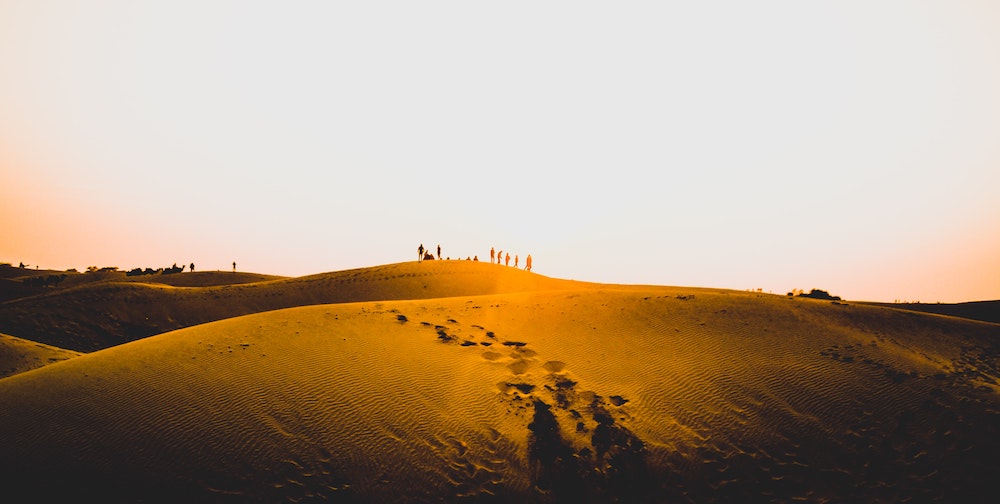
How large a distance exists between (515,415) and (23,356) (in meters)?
18.1

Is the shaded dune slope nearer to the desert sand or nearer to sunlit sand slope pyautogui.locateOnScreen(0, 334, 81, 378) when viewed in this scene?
sunlit sand slope pyautogui.locateOnScreen(0, 334, 81, 378)

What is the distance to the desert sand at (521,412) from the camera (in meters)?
8.85

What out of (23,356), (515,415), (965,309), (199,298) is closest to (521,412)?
(515,415)

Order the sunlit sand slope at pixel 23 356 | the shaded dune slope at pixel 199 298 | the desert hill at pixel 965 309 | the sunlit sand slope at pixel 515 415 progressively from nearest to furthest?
the sunlit sand slope at pixel 515 415
the sunlit sand slope at pixel 23 356
the shaded dune slope at pixel 199 298
the desert hill at pixel 965 309

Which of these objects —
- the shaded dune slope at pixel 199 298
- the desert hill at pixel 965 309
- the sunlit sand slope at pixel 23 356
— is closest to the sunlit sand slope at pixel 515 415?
the sunlit sand slope at pixel 23 356

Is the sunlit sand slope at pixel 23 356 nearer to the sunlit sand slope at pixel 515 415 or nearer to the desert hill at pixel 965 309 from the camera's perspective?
the sunlit sand slope at pixel 515 415

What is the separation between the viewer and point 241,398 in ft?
35.7

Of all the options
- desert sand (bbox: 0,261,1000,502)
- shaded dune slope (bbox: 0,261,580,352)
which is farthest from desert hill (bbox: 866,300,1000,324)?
shaded dune slope (bbox: 0,261,580,352)

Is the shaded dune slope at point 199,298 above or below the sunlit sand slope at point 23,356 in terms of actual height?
above

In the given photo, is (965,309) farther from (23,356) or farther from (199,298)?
(199,298)

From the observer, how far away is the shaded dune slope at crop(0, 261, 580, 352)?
2762cm

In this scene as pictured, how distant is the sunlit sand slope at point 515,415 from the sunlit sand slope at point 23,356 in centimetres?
575

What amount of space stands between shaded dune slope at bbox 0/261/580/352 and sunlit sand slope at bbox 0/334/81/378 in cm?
674

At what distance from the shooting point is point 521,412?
434 inches
